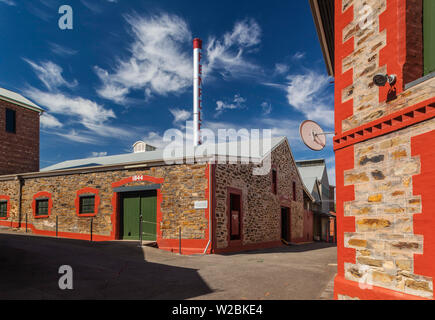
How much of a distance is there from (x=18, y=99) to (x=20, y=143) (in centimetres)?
331

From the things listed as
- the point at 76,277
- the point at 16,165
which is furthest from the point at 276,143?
the point at 16,165

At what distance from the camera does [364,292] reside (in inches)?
168

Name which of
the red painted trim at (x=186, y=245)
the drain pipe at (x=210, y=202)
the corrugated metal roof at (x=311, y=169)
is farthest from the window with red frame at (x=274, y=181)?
the corrugated metal roof at (x=311, y=169)

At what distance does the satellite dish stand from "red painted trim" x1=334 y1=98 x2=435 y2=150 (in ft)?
4.93

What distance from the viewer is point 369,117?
4527 millimetres

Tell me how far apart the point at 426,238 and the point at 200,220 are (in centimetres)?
947

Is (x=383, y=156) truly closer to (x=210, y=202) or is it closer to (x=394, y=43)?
(x=394, y=43)

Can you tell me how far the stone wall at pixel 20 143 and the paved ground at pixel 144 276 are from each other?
14.1 meters

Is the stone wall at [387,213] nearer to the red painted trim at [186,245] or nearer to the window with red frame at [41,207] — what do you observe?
the red painted trim at [186,245]

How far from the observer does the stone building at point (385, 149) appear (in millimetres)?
3645

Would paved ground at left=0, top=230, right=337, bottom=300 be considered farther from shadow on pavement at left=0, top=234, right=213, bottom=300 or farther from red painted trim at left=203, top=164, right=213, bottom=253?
red painted trim at left=203, top=164, right=213, bottom=253

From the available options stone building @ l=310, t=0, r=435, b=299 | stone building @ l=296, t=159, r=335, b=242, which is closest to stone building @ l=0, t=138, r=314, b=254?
stone building @ l=310, t=0, r=435, b=299

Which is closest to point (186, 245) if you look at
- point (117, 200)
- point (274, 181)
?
point (117, 200)
